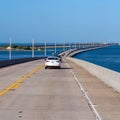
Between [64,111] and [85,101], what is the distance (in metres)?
3.24

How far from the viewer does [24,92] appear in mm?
21641

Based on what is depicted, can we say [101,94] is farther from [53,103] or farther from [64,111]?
Result: [64,111]

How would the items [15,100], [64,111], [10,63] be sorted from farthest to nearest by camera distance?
1. [10,63]
2. [15,100]
3. [64,111]

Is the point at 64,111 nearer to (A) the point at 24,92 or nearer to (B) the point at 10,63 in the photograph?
(A) the point at 24,92

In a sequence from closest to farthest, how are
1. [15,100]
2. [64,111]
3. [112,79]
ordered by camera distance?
[64,111] → [15,100] → [112,79]

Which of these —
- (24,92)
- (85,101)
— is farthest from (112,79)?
(85,101)

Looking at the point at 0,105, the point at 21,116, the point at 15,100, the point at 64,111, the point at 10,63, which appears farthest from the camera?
the point at 10,63

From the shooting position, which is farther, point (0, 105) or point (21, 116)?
point (0, 105)

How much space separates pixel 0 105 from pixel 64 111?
8.33 feet

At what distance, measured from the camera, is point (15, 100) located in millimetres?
18016

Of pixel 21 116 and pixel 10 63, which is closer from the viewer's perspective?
pixel 21 116

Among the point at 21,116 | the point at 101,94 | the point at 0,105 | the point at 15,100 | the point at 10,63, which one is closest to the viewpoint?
the point at 21,116

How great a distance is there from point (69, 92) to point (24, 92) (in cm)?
212

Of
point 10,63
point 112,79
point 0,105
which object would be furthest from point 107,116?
point 10,63
